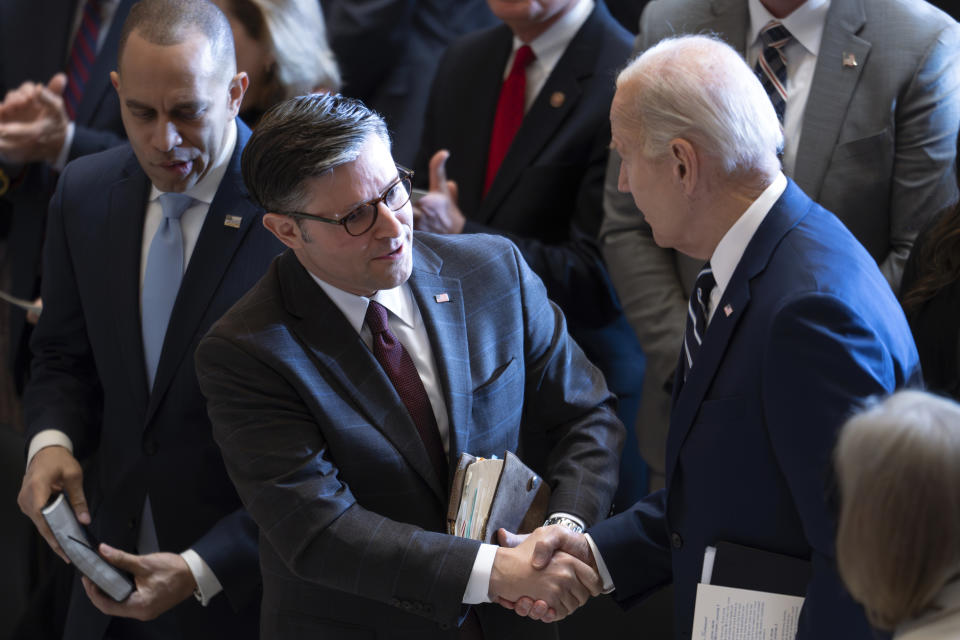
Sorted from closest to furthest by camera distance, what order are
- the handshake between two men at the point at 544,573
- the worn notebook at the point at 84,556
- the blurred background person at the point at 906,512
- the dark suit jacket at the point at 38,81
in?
1. the blurred background person at the point at 906,512
2. the handshake between two men at the point at 544,573
3. the worn notebook at the point at 84,556
4. the dark suit jacket at the point at 38,81

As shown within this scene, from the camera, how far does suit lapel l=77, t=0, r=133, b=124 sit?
3752mm

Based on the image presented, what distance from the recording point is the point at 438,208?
3.17 m

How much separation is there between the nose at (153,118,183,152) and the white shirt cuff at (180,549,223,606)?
945 mm

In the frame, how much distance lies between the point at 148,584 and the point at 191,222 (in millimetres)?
861

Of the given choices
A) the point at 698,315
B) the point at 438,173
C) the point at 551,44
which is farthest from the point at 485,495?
the point at 551,44

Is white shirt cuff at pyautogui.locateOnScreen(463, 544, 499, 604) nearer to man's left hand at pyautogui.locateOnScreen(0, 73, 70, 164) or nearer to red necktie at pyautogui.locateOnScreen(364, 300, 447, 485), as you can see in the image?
red necktie at pyautogui.locateOnScreen(364, 300, 447, 485)

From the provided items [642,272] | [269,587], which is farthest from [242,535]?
[642,272]

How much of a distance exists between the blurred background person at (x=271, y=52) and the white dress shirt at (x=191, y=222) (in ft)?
1.77

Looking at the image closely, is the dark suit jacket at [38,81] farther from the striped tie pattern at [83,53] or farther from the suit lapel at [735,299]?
the suit lapel at [735,299]

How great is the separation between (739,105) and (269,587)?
1.35 m

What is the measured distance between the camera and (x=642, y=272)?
3.07 m

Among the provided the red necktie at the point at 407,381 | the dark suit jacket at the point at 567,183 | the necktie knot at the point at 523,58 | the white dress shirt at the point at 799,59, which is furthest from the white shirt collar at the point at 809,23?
the red necktie at the point at 407,381

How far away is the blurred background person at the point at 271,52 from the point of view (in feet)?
10.8

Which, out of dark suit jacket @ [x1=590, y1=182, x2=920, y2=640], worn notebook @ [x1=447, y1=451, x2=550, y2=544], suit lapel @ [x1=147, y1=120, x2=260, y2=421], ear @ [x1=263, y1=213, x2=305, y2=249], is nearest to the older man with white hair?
dark suit jacket @ [x1=590, y1=182, x2=920, y2=640]
